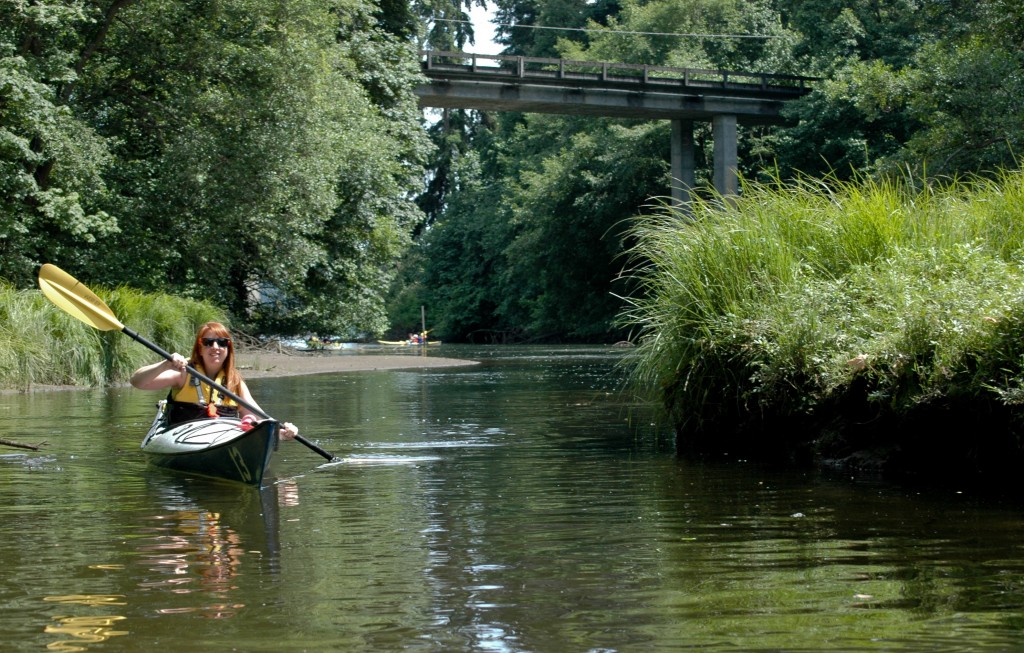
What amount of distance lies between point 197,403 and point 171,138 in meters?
17.5

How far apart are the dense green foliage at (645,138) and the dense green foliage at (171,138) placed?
7.17 m

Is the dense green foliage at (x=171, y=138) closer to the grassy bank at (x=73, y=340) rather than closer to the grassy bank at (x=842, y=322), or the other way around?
the grassy bank at (x=73, y=340)

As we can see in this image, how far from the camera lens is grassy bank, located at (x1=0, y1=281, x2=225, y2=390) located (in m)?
19.1

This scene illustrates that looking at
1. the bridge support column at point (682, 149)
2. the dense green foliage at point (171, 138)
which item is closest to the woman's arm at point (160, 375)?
→ the dense green foliage at point (171, 138)

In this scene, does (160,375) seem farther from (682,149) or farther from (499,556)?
(682,149)

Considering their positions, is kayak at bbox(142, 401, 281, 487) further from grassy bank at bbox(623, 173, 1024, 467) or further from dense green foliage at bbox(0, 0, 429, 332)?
dense green foliage at bbox(0, 0, 429, 332)

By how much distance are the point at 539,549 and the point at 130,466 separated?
4.90 metres

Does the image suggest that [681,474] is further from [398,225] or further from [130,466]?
[398,225]

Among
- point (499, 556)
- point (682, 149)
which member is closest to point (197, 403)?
point (499, 556)

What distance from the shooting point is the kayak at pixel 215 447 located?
349 inches

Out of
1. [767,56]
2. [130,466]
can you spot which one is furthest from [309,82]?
[767,56]

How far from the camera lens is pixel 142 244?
26031 millimetres

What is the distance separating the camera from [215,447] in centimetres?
929

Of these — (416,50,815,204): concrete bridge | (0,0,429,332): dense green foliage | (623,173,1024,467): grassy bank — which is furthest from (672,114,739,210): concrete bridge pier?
(623,173,1024,467): grassy bank
